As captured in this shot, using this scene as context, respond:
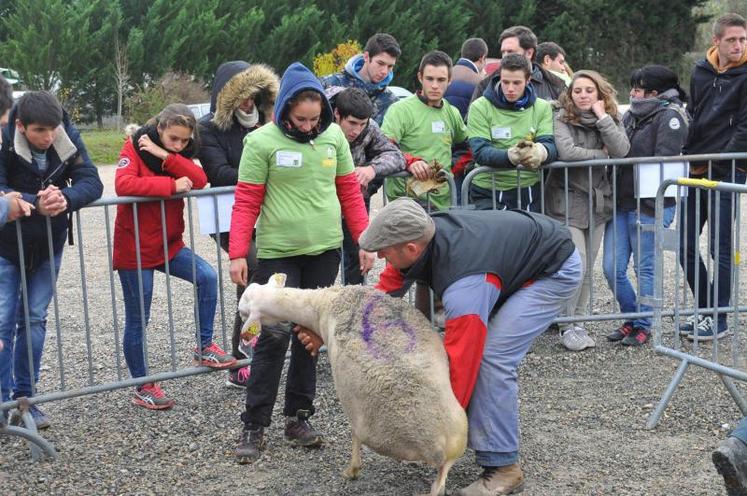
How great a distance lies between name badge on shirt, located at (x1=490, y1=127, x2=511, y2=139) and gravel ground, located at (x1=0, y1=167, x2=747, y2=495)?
62.3 inches

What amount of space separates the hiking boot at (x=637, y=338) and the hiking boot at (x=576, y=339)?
0.78ft

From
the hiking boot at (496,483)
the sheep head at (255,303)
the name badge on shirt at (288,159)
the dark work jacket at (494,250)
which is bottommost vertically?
the hiking boot at (496,483)

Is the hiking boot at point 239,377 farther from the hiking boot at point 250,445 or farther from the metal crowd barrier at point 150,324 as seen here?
the hiking boot at point 250,445

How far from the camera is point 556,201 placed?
22.7 feet

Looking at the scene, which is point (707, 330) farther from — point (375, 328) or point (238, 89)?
point (238, 89)

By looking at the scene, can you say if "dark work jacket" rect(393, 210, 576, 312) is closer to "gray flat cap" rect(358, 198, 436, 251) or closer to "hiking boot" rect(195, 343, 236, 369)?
"gray flat cap" rect(358, 198, 436, 251)

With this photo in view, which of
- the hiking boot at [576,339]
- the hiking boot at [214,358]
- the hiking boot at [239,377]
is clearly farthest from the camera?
the hiking boot at [576,339]

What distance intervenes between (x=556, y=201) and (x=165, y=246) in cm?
292

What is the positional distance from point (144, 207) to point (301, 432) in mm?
1661

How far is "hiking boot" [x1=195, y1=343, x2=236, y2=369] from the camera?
5.75 metres

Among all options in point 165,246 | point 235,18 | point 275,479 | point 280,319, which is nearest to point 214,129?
point 165,246

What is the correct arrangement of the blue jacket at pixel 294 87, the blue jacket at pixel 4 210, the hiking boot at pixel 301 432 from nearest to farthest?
the blue jacket at pixel 4 210, the blue jacket at pixel 294 87, the hiking boot at pixel 301 432

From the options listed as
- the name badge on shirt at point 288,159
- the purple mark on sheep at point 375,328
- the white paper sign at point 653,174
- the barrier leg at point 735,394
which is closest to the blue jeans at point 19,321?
the name badge on shirt at point 288,159

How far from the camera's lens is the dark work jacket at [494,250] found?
409 cm
